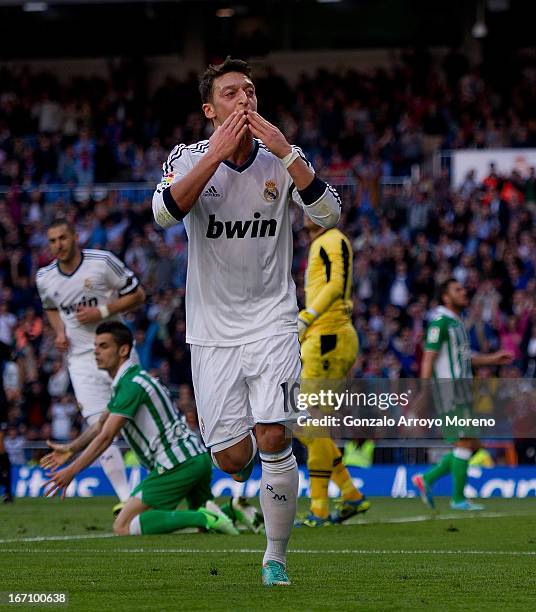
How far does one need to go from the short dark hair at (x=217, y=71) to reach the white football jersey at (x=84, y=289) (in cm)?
582

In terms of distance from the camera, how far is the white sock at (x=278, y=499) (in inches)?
277

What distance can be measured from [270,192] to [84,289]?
6.20 metres

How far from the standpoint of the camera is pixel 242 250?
729cm

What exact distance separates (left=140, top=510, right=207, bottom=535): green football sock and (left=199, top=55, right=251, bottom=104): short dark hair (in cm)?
418

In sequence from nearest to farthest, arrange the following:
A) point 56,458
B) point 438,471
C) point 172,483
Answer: point 56,458
point 172,483
point 438,471

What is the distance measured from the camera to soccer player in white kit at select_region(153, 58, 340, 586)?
23.2 feet

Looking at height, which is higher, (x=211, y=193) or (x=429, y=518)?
(x=211, y=193)

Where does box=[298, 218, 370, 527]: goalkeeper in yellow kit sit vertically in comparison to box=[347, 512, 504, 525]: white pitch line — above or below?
above

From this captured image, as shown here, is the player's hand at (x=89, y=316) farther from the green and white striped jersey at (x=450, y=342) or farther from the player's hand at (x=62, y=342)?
the green and white striped jersey at (x=450, y=342)

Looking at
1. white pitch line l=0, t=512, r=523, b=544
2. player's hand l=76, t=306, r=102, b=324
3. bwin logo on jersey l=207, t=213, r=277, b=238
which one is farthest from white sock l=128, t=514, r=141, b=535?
bwin logo on jersey l=207, t=213, r=277, b=238

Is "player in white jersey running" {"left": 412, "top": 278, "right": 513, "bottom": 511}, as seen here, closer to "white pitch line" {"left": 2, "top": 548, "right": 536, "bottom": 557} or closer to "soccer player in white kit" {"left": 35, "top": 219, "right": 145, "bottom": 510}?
"soccer player in white kit" {"left": 35, "top": 219, "right": 145, "bottom": 510}

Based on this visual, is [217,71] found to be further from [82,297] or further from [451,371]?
[451,371]

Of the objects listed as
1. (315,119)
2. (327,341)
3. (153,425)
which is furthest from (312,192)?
(315,119)

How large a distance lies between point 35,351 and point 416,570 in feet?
53.2
